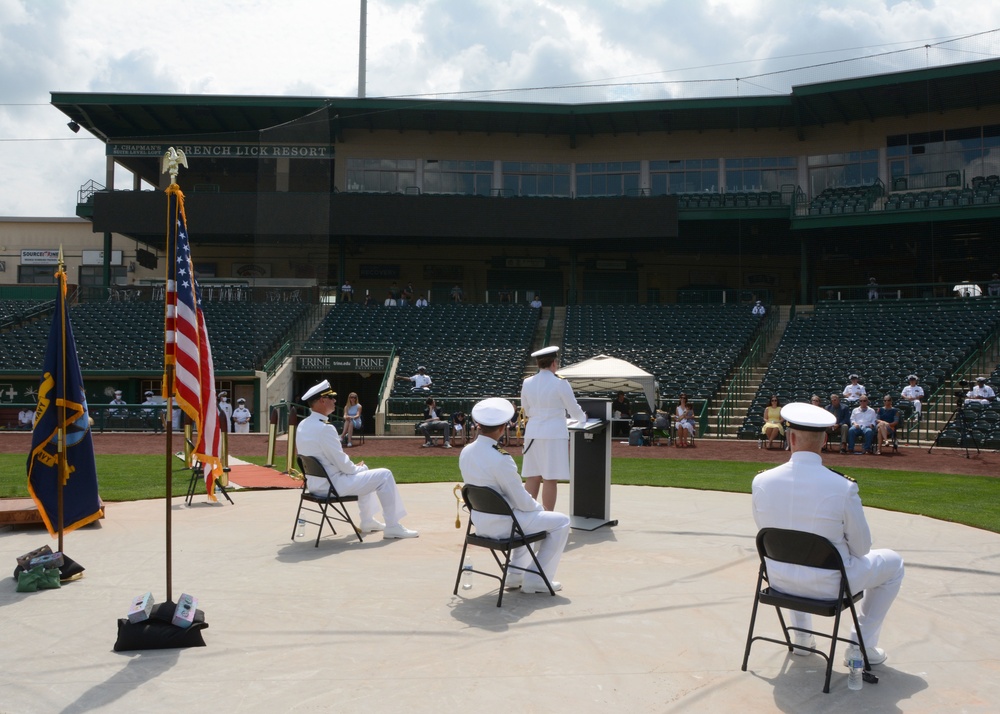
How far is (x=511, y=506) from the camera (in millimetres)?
6492

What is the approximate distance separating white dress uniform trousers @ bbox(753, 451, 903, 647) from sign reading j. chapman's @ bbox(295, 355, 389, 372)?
80.7ft

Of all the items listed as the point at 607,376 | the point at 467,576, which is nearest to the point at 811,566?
the point at 467,576

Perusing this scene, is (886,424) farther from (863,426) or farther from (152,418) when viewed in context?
(152,418)

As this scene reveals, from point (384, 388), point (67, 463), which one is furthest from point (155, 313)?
point (67, 463)

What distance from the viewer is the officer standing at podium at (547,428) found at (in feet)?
27.7

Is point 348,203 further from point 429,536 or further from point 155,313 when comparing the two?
point 429,536

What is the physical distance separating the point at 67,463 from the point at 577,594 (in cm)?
463

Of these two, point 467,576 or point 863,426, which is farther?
point 863,426

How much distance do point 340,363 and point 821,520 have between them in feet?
83.5

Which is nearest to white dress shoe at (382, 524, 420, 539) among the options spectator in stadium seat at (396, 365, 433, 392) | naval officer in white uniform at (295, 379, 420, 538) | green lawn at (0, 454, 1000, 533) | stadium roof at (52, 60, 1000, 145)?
naval officer in white uniform at (295, 379, 420, 538)

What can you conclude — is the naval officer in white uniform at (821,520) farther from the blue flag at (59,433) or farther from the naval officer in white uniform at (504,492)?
the blue flag at (59,433)

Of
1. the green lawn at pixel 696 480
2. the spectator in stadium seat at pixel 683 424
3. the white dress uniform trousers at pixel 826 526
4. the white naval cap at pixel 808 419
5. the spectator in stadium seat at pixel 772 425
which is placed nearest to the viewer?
the white dress uniform trousers at pixel 826 526

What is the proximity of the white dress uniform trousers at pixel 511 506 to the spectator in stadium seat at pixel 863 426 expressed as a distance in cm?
1536

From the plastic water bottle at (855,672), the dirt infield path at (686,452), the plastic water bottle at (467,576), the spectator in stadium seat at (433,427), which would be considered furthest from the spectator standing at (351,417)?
the plastic water bottle at (855,672)
